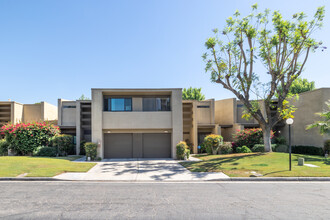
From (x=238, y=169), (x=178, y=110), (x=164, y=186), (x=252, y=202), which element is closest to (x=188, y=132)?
(x=178, y=110)

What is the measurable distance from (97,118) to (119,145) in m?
3.33

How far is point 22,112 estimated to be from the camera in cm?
2569

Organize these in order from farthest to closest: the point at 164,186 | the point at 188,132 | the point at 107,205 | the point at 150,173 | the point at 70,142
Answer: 1. the point at 188,132
2. the point at 70,142
3. the point at 150,173
4. the point at 164,186
5. the point at 107,205

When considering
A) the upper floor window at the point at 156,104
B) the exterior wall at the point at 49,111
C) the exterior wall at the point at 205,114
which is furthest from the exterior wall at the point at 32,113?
the exterior wall at the point at 205,114

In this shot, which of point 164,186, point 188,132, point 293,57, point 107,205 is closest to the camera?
point 107,205

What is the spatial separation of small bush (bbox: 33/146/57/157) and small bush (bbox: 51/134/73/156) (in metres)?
0.65

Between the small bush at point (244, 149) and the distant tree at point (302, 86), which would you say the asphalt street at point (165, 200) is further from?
the distant tree at point (302, 86)

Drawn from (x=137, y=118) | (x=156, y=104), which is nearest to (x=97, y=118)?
(x=137, y=118)

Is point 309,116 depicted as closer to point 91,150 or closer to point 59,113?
point 91,150

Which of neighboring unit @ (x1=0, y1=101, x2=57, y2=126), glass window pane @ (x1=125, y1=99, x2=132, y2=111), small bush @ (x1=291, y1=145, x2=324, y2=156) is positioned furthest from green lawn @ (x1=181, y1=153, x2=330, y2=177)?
neighboring unit @ (x1=0, y1=101, x2=57, y2=126)

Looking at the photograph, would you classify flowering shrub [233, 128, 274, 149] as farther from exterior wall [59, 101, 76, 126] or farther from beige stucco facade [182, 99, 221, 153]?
exterior wall [59, 101, 76, 126]

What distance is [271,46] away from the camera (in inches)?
752

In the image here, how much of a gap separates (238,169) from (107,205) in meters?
9.06

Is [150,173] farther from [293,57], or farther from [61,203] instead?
[293,57]
